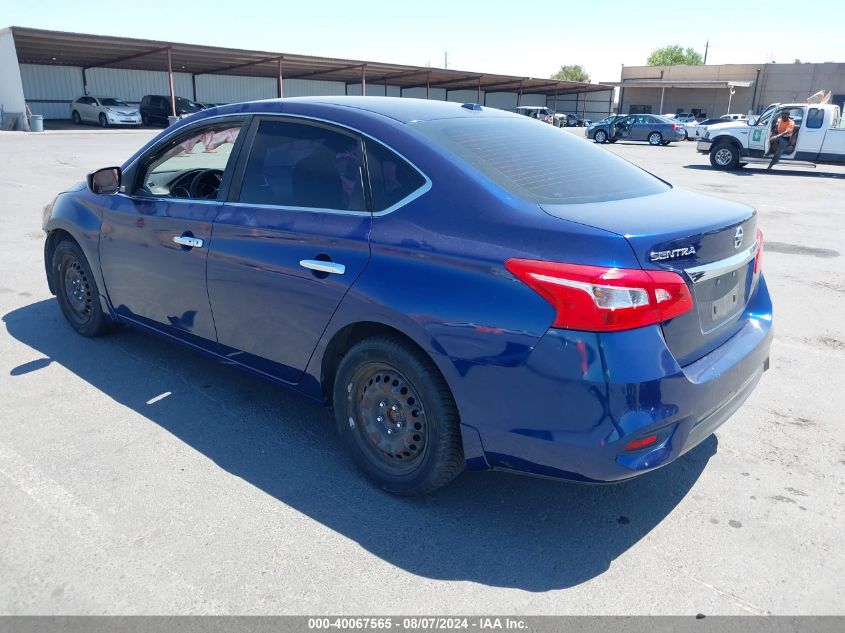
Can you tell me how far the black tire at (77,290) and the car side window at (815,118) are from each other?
20938 mm

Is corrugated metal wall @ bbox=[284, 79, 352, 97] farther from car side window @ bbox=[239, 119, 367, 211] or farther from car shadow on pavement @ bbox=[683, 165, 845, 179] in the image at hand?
car side window @ bbox=[239, 119, 367, 211]

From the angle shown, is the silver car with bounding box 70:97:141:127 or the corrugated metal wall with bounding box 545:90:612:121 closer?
the silver car with bounding box 70:97:141:127

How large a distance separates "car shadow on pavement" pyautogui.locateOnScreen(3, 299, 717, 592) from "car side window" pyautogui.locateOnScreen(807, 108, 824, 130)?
1981 cm

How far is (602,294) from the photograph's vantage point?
2.47 meters

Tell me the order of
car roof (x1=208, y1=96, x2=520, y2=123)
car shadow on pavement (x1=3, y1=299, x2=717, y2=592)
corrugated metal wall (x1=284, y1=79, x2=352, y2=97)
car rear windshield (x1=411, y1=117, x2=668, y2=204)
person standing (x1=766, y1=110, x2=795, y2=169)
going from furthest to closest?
corrugated metal wall (x1=284, y1=79, x2=352, y2=97) < person standing (x1=766, y1=110, x2=795, y2=169) < car roof (x1=208, y1=96, x2=520, y2=123) < car rear windshield (x1=411, y1=117, x2=668, y2=204) < car shadow on pavement (x1=3, y1=299, x2=717, y2=592)

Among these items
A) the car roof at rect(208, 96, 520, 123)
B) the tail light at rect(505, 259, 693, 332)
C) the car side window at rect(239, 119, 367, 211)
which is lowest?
the tail light at rect(505, 259, 693, 332)

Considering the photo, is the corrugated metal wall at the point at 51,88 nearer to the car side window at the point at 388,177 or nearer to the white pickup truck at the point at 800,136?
the white pickup truck at the point at 800,136

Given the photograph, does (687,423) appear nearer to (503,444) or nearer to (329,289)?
(503,444)

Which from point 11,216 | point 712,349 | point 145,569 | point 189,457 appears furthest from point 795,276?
point 11,216

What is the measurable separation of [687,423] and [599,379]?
501 millimetres

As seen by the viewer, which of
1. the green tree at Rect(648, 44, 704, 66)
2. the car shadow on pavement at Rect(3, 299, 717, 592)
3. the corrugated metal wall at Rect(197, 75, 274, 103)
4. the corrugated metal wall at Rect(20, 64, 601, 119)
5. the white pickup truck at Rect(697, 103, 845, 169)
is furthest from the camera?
the green tree at Rect(648, 44, 704, 66)

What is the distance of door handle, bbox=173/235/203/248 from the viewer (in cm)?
384

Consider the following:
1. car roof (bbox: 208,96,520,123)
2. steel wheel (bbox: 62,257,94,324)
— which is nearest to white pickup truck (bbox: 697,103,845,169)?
car roof (bbox: 208,96,520,123)

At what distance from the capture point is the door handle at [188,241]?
12.6 ft
